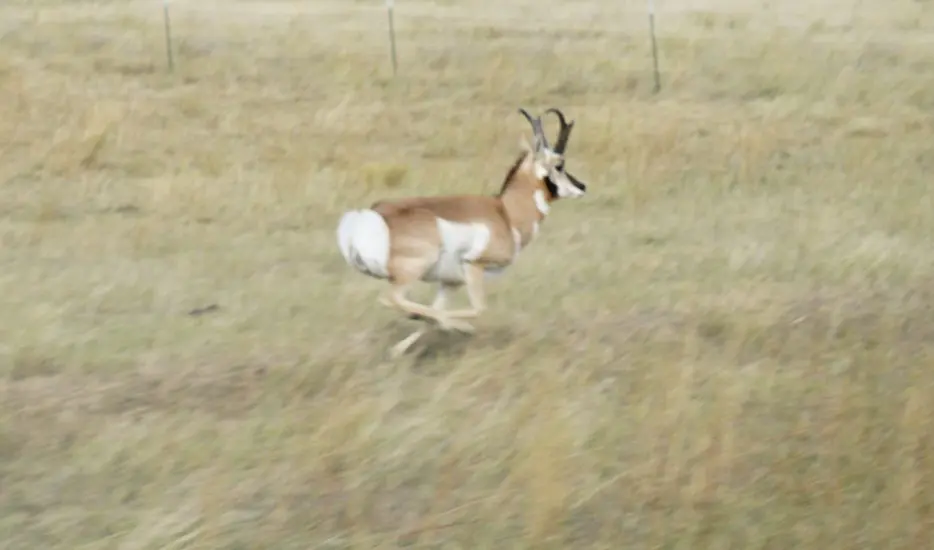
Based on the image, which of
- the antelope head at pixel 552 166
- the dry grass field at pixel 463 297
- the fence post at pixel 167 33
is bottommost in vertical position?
the dry grass field at pixel 463 297

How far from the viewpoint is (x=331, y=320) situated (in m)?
3.36

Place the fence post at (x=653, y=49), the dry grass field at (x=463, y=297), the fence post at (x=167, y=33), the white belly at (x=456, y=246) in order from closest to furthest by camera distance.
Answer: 1. the dry grass field at (x=463, y=297)
2. the white belly at (x=456, y=246)
3. the fence post at (x=167, y=33)
4. the fence post at (x=653, y=49)

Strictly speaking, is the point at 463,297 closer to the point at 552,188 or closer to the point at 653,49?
the point at 552,188

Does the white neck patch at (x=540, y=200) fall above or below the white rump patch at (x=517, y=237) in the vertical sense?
above

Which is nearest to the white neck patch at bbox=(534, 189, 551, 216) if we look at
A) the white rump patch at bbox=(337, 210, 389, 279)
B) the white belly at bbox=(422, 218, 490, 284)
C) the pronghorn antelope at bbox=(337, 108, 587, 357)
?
the pronghorn antelope at bbox=(337, 108, 587, 357)

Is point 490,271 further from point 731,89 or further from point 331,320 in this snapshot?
point 731,89

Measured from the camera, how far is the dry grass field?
253 cm

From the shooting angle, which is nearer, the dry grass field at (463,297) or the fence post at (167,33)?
the dry grass field at (463,297)

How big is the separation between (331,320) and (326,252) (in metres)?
0.57

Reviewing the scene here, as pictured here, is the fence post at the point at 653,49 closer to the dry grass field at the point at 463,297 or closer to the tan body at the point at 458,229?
the dry grass field at the point at 463,297

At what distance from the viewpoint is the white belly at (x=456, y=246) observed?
3.16 meters

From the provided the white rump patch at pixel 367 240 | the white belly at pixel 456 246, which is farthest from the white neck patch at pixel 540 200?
the white rump patch at pixel 367 240

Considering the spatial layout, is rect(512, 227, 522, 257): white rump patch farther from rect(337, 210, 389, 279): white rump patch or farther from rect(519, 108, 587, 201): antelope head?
rect(337, 210, 389, 279): white rump patch

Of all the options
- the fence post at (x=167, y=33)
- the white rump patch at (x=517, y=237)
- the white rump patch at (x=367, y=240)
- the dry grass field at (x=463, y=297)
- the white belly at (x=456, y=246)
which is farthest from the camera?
the fence post at (x=167, y=33)
